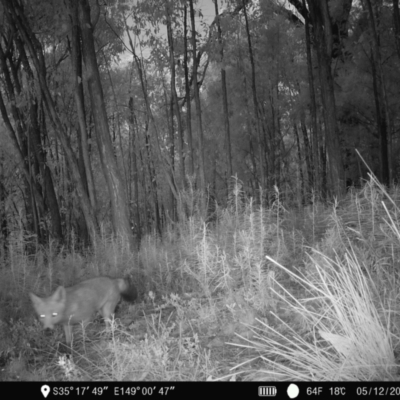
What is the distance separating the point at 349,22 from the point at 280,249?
15462 millimetres

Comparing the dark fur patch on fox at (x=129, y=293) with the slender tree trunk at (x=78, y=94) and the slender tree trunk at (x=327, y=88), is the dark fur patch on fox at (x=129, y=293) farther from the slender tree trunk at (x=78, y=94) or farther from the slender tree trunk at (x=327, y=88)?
the slender tree trunk at (x=327, y=88)

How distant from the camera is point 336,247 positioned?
484 centimetres

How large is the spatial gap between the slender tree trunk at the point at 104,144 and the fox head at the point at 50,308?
489 centimetres

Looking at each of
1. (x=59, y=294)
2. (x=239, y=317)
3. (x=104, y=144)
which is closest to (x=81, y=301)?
(x=59, y=294)

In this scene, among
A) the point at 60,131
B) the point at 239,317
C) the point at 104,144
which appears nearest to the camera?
the point at 239,317

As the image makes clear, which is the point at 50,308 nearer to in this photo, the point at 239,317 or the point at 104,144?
the point at 239,317

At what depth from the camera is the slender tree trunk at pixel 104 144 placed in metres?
8.87

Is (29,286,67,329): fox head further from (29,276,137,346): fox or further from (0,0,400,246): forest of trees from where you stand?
(0,0,400,246): forest of trees

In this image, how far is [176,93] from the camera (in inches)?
687
